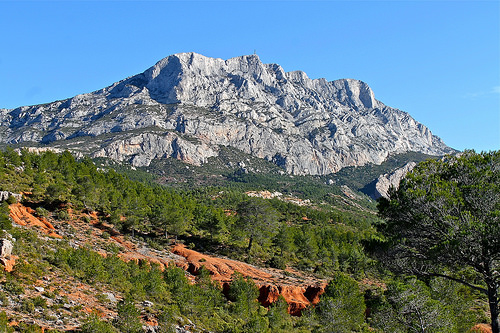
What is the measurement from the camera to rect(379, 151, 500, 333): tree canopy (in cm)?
1438

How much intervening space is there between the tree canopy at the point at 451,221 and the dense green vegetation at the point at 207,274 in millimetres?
2035

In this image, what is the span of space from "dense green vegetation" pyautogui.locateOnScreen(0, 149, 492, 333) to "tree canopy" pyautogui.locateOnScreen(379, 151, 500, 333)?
2.03 m

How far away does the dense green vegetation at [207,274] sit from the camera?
2191cm

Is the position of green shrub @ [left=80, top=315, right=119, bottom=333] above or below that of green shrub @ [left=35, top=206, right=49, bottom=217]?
below

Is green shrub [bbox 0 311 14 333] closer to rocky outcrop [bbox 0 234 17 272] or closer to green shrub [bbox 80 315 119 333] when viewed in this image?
green shrub [bbox 80 315 119 333]

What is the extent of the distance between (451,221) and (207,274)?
32550 millimetres

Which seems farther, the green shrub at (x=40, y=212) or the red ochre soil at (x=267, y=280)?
the green shrub at (x=40, y=212)

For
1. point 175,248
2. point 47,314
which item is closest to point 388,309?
point 47,314

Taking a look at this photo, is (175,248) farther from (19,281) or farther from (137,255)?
(19,281)

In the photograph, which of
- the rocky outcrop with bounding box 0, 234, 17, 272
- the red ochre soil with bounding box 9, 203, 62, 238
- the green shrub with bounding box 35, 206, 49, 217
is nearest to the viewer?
the rocky outcrop with bounding box 0, 234, 17, 272

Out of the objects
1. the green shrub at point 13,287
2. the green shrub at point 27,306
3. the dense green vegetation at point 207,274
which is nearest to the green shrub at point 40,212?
the dense green vegetation at point 207,274

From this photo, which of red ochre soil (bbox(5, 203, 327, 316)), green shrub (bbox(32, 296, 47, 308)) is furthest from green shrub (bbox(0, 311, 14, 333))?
red ochre soil (bbox(5, 203, 327, 316))

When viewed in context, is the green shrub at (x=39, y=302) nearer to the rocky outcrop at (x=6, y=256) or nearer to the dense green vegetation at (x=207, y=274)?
the dense green vegetation at (x=207, y=274)

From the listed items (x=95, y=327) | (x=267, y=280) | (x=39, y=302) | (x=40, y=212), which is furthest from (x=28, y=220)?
(x=267, y=280)
